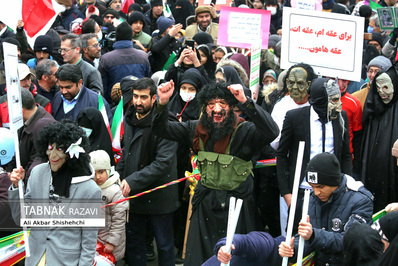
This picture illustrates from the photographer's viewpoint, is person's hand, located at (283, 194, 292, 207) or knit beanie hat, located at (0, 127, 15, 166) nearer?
person's hand, located at (283, 194, 292, 207)

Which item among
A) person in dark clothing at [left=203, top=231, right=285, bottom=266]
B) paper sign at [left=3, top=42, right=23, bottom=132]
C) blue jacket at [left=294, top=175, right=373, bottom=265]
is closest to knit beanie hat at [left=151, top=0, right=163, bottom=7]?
paper sign at [left=3, top=42, right=23, bottom=132]

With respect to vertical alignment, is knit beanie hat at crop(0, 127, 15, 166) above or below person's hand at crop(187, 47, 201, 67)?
below

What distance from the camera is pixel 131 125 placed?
689 centimetres

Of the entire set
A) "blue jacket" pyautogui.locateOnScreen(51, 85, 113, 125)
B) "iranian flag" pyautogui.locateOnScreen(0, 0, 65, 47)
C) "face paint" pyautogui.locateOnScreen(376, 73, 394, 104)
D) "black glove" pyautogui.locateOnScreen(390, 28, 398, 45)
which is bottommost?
"blue jacket" pyautogui.locateOnScreen(51, 85, 113, 125)

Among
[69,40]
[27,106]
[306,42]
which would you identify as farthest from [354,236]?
[69,40]

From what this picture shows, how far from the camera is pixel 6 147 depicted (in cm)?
637

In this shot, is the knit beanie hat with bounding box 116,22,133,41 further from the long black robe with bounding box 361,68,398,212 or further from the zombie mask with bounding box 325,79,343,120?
the zombie mask with bounding box 325,79,343,120

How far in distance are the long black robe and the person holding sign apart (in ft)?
8.27

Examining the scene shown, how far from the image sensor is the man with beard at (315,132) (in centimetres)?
617

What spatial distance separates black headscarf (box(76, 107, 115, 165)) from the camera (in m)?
6.93

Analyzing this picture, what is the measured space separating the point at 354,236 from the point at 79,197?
7.82 ft

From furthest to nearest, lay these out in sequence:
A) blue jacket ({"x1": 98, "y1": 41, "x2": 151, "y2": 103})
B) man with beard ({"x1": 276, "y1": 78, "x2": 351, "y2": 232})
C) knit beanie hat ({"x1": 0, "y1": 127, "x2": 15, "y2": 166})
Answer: blue jacket ({"x1": 98, "y1": 41, "x2": 151, "y2": 103}) → knit beanie hat ({"x1": 0, "y1": 127, "x2": 15, "y2": 166}) → man with beard ({"x1": 276, "y1": 78, "x2": 351, "y2": 232})

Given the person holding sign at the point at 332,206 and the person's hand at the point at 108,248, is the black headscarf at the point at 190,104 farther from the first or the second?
the person holding sign at the point at 332,206

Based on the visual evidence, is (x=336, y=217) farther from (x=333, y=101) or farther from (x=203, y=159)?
(x=333, y=101)
